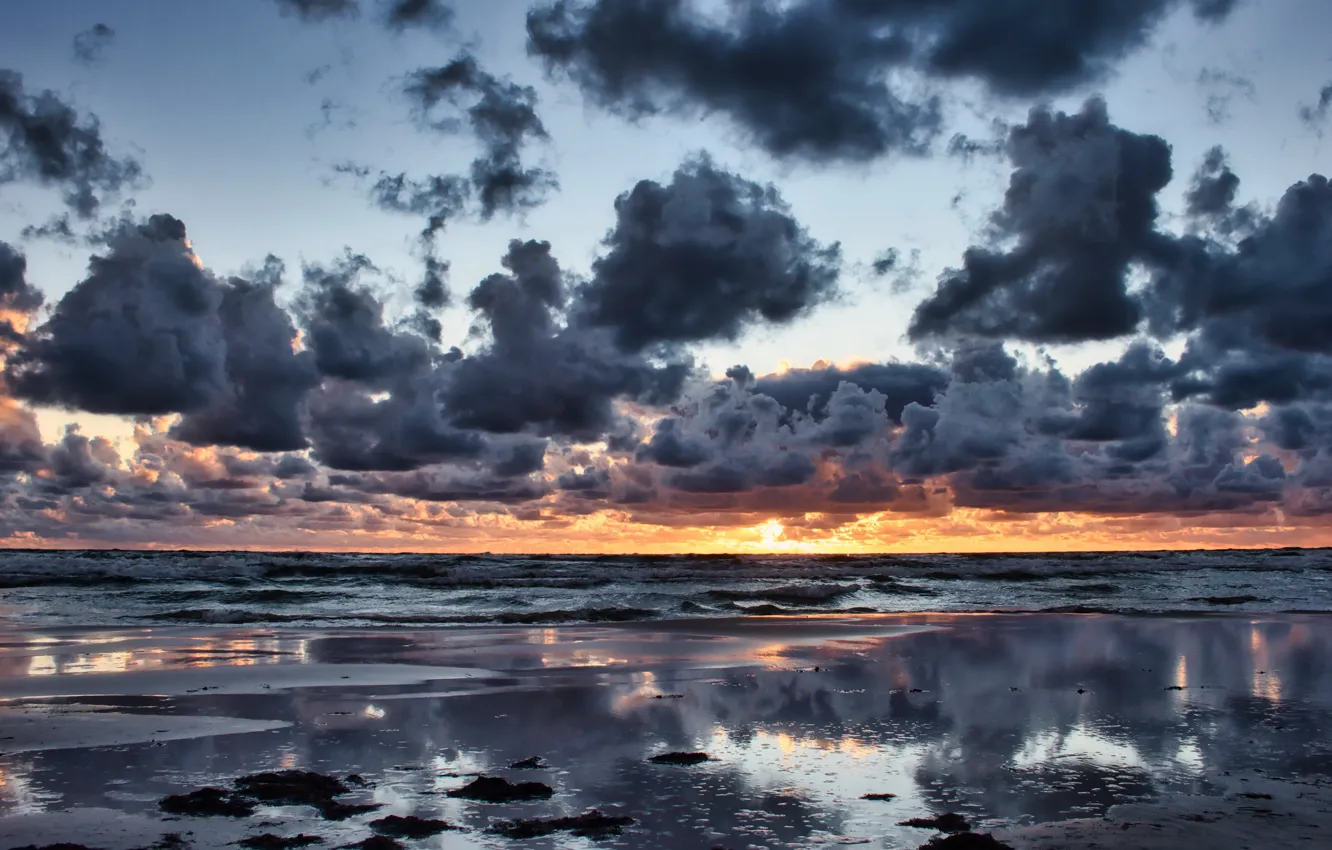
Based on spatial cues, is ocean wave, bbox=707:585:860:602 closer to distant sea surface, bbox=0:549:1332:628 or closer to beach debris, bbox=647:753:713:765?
distant sea surface, bbox=0:549:1332:628

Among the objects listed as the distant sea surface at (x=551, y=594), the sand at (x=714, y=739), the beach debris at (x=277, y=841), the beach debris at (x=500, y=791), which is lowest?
the distant sea surface at (x=551, y=594)

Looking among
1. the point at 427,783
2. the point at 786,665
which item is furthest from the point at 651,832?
the point at 786,665

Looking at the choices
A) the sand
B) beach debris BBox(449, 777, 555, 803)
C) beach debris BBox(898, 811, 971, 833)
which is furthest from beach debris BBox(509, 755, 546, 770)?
beach debris BBox(898, 811, 971, 833)

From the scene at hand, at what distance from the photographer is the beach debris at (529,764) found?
898cm

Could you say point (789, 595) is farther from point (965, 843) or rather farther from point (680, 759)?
point (965, 843)

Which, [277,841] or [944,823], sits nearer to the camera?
[277,841]

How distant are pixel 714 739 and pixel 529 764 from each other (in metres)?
2.08

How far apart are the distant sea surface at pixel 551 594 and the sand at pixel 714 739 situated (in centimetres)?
1265

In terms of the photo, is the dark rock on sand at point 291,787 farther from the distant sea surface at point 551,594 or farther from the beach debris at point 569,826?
the distant sea surface at point 551,594

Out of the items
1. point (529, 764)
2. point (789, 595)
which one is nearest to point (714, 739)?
point (529, 764)

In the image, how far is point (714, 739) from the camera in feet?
33.4

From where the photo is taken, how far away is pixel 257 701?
13.2m

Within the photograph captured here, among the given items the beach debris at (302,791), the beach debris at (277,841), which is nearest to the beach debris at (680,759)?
the beach debris at (302,791)

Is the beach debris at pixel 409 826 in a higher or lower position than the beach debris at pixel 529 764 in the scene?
higher
